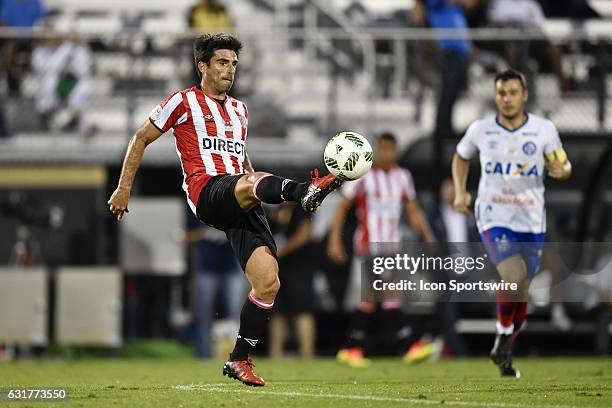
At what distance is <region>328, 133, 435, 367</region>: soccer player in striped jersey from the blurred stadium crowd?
0.72m

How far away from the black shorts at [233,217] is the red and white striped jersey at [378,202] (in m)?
4.96

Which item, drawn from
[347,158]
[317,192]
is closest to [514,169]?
[347,158]

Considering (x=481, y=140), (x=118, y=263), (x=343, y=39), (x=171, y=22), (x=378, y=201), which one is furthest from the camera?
(x=171, y=22)

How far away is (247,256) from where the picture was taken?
324 inches

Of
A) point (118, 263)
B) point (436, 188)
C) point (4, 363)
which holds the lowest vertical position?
point (4, 363)

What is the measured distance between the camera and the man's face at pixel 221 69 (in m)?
8.52

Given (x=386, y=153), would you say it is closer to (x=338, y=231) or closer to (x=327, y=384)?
(x=338, y=231)

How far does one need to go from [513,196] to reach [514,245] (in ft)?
1.29

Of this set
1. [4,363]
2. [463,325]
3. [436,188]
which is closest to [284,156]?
[436,188]

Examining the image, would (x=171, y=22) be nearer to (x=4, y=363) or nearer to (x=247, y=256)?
(x=4, y=363)

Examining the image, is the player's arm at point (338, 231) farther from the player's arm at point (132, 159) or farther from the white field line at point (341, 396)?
the player's arm at point (132, 159)

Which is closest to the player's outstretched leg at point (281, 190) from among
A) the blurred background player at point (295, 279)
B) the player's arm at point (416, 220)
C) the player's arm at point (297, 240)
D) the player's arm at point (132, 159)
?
the player's arm at point (132, 159)

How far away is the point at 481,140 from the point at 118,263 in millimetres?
6524

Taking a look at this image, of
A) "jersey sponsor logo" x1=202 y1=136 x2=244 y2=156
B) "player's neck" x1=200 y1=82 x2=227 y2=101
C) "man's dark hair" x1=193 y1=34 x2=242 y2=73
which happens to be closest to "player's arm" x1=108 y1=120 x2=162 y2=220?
"jersey sponsor logo" x1=202 y1=136 x2=244 y2=156
